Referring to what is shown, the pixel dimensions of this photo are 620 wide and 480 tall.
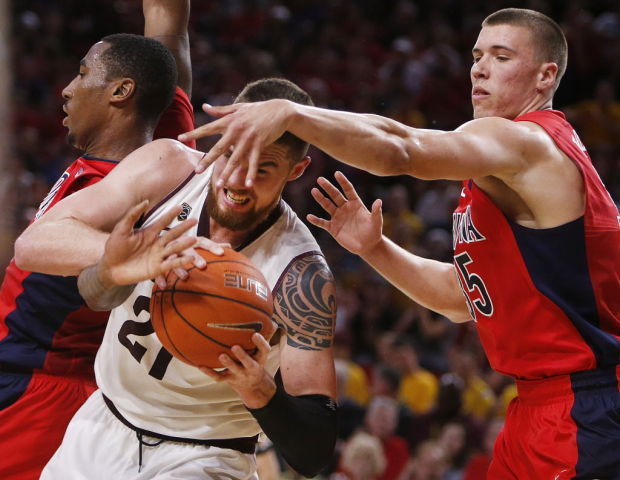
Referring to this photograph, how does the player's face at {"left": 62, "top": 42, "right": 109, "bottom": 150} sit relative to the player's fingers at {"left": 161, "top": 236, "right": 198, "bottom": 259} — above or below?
below

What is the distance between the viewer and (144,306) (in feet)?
11.4

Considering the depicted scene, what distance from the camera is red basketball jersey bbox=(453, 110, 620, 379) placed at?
347 centimetres

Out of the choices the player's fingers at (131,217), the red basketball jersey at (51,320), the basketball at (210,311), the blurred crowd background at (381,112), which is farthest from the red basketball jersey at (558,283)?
the blurred crowd background at (381,112)

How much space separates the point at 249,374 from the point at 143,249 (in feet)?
1.72

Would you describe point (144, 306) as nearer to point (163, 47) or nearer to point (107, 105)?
point (107, 105)

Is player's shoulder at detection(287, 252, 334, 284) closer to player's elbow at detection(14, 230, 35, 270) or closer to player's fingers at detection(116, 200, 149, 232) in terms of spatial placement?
player's fingers at detection(116, 200, 149, 232)

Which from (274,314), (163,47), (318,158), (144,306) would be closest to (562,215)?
(274,314)

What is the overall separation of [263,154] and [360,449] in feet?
14.3

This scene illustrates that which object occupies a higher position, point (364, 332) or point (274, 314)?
point (274, 314)

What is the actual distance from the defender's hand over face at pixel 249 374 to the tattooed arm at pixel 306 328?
0.83ft

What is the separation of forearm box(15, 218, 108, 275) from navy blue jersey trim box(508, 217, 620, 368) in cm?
156

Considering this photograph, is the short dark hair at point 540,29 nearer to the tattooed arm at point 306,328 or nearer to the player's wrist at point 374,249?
the player's wrist at point 374,249

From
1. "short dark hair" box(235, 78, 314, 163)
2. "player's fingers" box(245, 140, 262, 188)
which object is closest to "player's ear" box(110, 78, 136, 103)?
"short dark hair" box(235, 78, 314, 163)

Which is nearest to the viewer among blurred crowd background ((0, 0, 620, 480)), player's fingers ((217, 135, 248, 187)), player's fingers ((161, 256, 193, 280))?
player's fingers ((217, 135, 248, 187))
